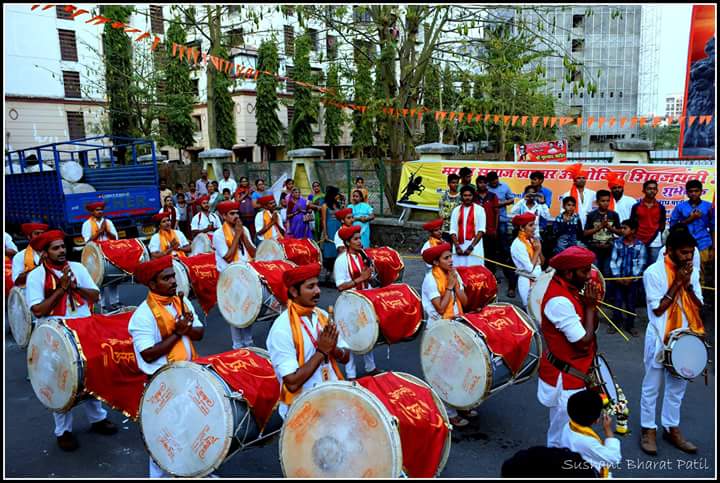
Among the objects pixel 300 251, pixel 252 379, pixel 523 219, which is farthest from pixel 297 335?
pixel 300 251

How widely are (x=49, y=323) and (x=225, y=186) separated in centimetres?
1089

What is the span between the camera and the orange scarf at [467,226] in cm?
796

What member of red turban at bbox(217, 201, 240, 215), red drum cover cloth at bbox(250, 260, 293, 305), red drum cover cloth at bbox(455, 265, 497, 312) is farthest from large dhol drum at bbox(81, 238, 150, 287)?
red drum cover cloth at bbox(455, 265, 497, 312)

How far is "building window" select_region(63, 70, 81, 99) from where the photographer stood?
3195cm

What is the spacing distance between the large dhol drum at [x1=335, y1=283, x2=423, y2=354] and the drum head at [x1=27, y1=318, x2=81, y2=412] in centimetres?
265

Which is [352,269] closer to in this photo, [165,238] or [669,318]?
[669,318]

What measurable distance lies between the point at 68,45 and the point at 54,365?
1304 inches

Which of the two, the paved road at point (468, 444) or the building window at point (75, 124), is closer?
the paved road at point (468, 444)

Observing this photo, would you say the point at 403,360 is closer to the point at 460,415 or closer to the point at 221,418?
the point at 460,415

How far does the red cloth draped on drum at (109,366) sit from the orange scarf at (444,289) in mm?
2686

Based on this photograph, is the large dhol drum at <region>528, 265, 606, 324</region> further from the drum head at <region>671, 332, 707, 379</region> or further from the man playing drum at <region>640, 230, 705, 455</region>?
the drum head at <region>671, 332, 707, 379</region>

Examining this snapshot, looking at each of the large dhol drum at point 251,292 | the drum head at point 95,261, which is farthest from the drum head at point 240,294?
the drum head at point 95,261

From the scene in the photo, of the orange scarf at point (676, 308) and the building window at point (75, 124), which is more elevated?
the building window at point (75, 124)

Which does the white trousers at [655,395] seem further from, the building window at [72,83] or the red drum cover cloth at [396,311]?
the building window at [72,83]
